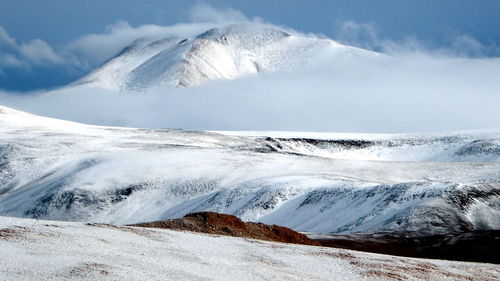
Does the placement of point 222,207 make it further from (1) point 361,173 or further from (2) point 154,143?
(2) point 154,143

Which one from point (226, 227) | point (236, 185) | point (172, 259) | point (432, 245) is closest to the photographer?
point (172, 259)

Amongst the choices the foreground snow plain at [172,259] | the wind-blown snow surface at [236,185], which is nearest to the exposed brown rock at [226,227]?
the foreground snow plain at [172,259]

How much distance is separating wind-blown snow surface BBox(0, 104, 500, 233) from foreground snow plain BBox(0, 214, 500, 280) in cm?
4867

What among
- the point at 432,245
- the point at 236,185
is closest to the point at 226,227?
the point at 432,245

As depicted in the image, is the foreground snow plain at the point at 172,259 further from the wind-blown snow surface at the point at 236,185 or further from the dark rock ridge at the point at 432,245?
the wind-blown snow surface at the point at 236,185

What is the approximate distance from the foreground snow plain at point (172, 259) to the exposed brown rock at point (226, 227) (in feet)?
25.6

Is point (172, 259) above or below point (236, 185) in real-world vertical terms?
below

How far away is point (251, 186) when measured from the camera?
125 meters

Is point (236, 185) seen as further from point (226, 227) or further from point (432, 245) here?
point (226, 227)

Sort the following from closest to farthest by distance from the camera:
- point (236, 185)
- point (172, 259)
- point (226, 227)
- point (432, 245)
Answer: point (172, 259) < point (226, 227) < point (432, 245) < point (236, 185)

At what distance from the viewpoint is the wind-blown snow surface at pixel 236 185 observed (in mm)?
98375

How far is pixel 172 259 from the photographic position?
35.1 m

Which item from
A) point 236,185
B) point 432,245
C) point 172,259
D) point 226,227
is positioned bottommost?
point 172,259

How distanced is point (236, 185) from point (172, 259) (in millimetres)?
91993
